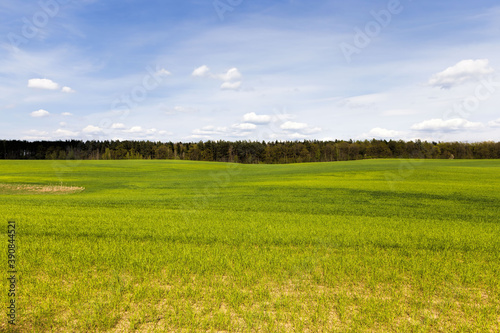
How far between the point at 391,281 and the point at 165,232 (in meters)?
9.04

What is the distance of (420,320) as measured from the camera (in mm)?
6852

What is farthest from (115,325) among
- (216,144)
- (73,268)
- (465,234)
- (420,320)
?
(216,144)

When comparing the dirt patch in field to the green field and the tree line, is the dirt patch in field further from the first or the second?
the tree line

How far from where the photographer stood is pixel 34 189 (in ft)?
119

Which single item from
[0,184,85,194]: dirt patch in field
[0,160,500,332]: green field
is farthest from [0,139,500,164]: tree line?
[0,160,500,332]: green field

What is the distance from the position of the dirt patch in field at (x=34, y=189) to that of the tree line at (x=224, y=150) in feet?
358

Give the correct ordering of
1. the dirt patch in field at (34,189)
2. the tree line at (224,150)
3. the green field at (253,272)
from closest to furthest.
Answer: the green field at (253,272), the dirt patch in field at (34,189), the tree line at (224,150)

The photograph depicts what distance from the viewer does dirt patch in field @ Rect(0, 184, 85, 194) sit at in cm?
3503

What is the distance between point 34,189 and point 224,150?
118 meters

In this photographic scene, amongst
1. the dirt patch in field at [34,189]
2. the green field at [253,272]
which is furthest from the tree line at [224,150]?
the green field at [253,272]

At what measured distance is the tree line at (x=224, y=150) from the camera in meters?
143

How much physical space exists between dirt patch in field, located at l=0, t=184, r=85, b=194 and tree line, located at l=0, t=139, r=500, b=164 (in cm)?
10926

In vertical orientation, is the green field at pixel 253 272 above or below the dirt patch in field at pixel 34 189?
above

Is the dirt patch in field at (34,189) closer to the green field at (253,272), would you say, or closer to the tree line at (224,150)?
the green field at (253,272)
